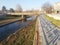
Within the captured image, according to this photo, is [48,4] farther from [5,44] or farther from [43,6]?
[5,44]

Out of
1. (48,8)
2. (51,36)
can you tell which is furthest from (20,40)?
(48,8)

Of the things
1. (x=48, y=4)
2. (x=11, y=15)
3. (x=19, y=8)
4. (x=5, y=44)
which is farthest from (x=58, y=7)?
(x=5, y=44)

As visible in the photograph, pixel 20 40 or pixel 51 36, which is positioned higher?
pixel 51 36

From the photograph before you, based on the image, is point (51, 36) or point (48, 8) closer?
point (51, 36)

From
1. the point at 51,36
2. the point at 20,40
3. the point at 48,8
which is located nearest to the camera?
the point at 51,36

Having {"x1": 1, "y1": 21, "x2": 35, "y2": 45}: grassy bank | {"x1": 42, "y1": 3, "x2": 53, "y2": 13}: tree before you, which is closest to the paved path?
{"x1": 1, "y1": 21, "x2": 35, "y2": 45}: grassy bank

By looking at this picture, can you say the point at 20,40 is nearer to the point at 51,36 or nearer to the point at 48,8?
the point at 51,36

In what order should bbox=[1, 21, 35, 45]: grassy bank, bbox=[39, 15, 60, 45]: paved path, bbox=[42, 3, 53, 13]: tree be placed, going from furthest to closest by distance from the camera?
bbox=[42, 3, 53, 13]: tree → bbox=[1, 21, 35, 45]: grassy bank → bbox=[39, 15, 60, 45]: paved path

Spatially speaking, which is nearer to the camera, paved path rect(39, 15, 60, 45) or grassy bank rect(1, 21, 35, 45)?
paved path rect(39, 15, 60, 45)

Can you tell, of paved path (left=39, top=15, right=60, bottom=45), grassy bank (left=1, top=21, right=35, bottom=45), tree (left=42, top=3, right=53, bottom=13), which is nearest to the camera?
paved path (left=39, top=15, right=60, bottom=45)

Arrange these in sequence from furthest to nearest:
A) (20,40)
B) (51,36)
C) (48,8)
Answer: (48,8) → (20,40) → (51,36)

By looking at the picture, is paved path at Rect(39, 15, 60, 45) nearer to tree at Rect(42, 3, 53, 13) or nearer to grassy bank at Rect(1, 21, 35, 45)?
grassy bank at Rect(1, 21, 35, 45)

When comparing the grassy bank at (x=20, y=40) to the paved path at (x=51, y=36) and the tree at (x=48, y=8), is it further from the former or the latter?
the tree at (x=48, y=8)

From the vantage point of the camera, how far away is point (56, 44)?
36.7 ft
